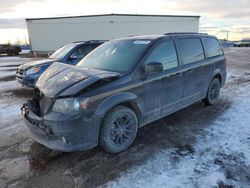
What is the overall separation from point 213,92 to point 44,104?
14.2 feet

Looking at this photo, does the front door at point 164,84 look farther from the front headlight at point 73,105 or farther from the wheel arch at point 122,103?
the front headlight at point 73,105

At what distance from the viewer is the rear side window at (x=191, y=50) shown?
15.9ft

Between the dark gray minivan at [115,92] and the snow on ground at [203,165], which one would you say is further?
the dark gray minivan at [115,92]

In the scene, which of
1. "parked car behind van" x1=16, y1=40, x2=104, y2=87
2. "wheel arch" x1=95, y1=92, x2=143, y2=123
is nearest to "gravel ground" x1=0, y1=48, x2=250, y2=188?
"wheel arch" x1=95, y1=92, x2=143, y2=123

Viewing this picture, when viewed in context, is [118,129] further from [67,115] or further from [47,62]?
[47,62]

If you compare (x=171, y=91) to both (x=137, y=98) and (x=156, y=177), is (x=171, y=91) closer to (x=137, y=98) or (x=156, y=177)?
(x=137, y=98)

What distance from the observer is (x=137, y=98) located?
389 cm

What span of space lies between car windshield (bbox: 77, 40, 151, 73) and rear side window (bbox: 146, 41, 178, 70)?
0.20m

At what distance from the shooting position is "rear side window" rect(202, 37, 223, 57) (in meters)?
5.68

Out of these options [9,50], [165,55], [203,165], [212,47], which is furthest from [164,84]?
[9,50]

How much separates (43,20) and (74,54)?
26905mm

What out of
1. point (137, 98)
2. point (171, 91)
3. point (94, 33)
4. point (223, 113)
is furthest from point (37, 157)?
point (94, 33)

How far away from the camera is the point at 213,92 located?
20.2ft

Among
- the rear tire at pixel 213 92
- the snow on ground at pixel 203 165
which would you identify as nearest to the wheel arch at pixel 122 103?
the snow on ground at pixel 203 165
